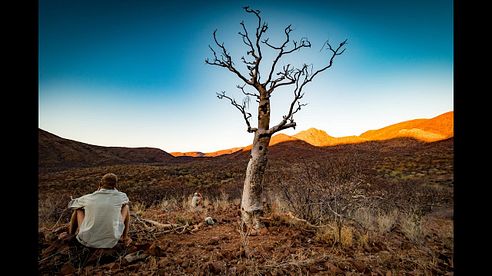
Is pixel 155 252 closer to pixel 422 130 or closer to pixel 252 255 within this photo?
pixel 252 255

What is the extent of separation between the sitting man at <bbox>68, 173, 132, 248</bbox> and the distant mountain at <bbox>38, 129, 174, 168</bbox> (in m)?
43.4

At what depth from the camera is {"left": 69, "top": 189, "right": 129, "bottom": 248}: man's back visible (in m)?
3.85

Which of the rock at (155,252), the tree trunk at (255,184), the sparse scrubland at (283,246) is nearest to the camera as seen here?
the sparse scrubland at (283,246)

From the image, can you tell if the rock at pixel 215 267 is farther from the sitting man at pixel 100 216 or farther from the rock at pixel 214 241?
the sitting man at pixel 100 216

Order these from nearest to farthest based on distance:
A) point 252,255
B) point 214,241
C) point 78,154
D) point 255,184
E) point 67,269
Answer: point 67,269
point 252,255
point 214,241
point 255,184
point 78,154

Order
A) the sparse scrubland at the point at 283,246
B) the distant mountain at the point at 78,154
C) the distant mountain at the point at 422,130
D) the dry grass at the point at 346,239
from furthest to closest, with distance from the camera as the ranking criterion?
the distant mountain at the point at 78,154 < the distant mountain at the point at 422,130 < the dry grass at the point at 346,239 < the sparse scrubland at the point at 283,246

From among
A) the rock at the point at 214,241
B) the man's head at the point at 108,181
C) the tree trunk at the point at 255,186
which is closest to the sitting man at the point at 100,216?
the man's head at the point at 108,181

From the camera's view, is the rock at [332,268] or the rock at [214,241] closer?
the rock at [332,268]

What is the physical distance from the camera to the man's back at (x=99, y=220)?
12.6 ft

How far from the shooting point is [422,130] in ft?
143

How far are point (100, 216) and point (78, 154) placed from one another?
50.7 meters

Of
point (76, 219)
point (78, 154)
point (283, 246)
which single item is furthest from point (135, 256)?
point (78, 154)
